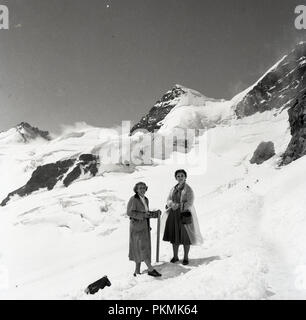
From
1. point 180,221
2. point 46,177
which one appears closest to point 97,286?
point 180,221

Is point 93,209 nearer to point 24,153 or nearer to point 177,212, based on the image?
point 177,212

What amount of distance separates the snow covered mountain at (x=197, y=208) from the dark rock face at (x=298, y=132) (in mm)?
215

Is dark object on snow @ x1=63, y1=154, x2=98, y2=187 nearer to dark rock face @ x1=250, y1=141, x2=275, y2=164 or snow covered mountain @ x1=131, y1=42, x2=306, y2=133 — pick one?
snow covered mountain @ x1=131, y1=42, x2=306, y2=133

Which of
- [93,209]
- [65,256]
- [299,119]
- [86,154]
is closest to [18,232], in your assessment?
[93,209]

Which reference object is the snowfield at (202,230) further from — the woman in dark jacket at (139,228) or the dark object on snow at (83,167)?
the dark object on snow at (83,167)

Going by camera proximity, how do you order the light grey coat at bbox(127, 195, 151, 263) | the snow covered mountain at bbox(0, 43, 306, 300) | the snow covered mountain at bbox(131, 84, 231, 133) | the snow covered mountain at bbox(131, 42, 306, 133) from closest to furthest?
the snow covered mountain at bbox(0, 43, 306, 300) → the light grey coat at bbox(127, 195, 151, 263) → the snow covered mountain at bbox(131, 42, 306, 133) → the snow covered mountain at bbox(131, 84, 231, 133)

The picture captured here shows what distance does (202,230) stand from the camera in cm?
1484

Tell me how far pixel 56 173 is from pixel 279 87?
92.4m

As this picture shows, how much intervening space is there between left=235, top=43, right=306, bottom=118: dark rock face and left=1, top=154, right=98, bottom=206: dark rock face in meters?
64.6

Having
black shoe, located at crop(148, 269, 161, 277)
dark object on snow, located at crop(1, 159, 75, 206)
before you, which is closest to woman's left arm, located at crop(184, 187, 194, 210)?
black shoe, located at crop(148, 269, 161, 277)

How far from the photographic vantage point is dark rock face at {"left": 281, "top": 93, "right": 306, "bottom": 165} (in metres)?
38.8

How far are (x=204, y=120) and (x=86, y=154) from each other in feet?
162

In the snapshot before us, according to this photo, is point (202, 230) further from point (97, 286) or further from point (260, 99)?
point (260, 99)

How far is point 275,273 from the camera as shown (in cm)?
750
